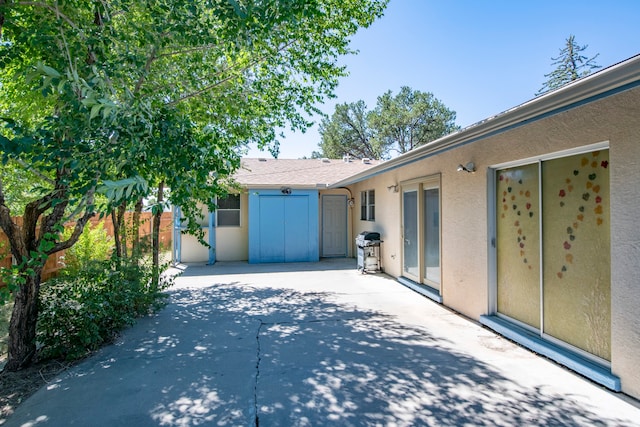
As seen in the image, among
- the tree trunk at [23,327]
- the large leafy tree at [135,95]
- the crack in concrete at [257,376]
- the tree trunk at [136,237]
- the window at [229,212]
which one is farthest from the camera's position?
the window at [229,212]

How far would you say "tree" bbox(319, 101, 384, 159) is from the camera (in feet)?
87.8

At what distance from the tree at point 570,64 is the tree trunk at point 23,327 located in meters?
28.8

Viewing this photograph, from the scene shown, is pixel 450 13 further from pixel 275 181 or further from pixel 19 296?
pixel 19 296

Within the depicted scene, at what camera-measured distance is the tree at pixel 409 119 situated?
2420cm

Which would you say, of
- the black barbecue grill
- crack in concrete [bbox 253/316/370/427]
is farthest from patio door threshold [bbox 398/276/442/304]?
crack in concrete [bbox 253/316/370/427]

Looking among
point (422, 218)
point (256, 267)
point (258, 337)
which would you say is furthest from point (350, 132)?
point (258, 337)

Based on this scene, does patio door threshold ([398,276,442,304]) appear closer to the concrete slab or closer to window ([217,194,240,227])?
the concrete slab

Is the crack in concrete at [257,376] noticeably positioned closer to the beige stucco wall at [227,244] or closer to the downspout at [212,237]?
the downspout at [212,237]

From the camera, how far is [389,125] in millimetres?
24562

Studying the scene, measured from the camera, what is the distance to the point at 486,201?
16.4 feet

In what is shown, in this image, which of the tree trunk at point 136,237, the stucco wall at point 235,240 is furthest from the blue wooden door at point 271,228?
the tree trunk at point 136,237

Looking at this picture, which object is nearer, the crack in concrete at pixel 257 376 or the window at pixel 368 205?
the crack in concrete at pixel 257 376

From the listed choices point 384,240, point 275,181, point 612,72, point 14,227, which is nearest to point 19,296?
point 14,227

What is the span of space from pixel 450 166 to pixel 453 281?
77.7 inches
